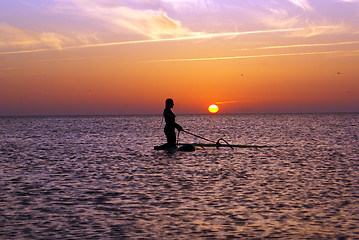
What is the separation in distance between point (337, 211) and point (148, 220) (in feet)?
17.7

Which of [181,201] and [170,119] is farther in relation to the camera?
[170,119]

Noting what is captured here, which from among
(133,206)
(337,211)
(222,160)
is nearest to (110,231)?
(133,206)

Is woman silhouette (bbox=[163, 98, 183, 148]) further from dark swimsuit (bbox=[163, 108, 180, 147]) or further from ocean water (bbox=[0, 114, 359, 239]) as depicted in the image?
ocean water (bbox=[0, 114, 359, 239])

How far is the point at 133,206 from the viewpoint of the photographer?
14.8 metres

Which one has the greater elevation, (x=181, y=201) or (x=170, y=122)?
(x=170, y=122)

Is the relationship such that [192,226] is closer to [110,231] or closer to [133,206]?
[110,231]

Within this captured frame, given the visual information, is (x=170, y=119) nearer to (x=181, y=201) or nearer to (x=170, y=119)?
(x=170, y=119)

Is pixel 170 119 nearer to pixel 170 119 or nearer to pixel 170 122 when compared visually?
pixel 170 119

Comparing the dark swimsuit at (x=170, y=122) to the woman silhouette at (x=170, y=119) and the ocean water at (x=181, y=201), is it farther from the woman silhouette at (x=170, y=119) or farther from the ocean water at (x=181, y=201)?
the ocean water at (x=181, y=201)

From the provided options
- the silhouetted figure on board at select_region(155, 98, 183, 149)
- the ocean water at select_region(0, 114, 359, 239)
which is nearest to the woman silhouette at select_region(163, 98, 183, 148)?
the silhouetted figure on board at select_region(155, 98, 183, 149)

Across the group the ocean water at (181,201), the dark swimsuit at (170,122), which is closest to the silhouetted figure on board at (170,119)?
the dark swimsuit at (170,122)

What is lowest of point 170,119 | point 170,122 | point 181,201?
point 181,201

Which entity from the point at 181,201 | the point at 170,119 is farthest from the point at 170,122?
the point at 181,201

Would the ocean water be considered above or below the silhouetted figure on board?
below
